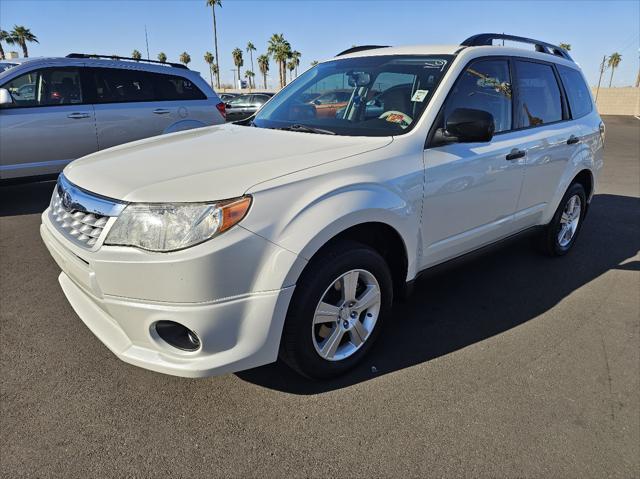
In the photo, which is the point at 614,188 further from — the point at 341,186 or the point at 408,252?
the point at 341,186

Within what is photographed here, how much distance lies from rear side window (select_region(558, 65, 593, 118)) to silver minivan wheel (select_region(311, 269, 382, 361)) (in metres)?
3.00

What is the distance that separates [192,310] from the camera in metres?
2.01

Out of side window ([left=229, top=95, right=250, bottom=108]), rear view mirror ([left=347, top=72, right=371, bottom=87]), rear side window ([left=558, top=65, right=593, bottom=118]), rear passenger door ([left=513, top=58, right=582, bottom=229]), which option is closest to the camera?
rear view mirror ([left=347, top=72, right=371, bottom=87])

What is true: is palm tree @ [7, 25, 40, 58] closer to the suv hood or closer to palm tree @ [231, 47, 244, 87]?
palm tree @ [231, 47, 244, 87]

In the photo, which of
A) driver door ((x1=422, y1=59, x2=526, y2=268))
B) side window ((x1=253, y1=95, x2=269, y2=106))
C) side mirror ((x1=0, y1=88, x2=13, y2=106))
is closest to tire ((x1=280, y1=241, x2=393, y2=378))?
driver door ((x1=422, y1=59, x2=526, y2=268))

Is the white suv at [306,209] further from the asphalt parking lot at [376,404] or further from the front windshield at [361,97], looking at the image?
the asphalt parking lot at [376,404]

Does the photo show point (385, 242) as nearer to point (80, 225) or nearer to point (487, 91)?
point (487, 91)

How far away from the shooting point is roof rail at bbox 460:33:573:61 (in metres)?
3.44

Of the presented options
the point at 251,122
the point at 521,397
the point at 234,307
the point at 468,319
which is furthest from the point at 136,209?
the point at 468,319

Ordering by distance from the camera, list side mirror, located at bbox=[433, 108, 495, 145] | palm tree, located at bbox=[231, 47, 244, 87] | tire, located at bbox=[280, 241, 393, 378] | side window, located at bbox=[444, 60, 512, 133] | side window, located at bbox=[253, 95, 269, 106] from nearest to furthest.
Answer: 1. tire, located at bbox=[280, 241, 393, 378]
2. side mirror, located at bbox=[433, 108, 495, 145]
3. side window, located at bbox=[444, 60, 512, 133]
4. side window, located at bbox=[253, 95, 269, 106]
5. palm tree, located at bbox=[231, 47, 244, 87]

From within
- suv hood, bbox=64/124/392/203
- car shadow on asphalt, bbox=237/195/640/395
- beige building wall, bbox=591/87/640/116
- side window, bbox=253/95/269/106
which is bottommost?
beige building wall, bbox=591/87/640/116

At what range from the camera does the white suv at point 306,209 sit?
2.03m

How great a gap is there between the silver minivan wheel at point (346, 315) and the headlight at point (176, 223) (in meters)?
0.67

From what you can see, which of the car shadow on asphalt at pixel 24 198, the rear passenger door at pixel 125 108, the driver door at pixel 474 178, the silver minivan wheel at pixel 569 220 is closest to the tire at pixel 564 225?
the silver minivan wheel at pixel 569 220
